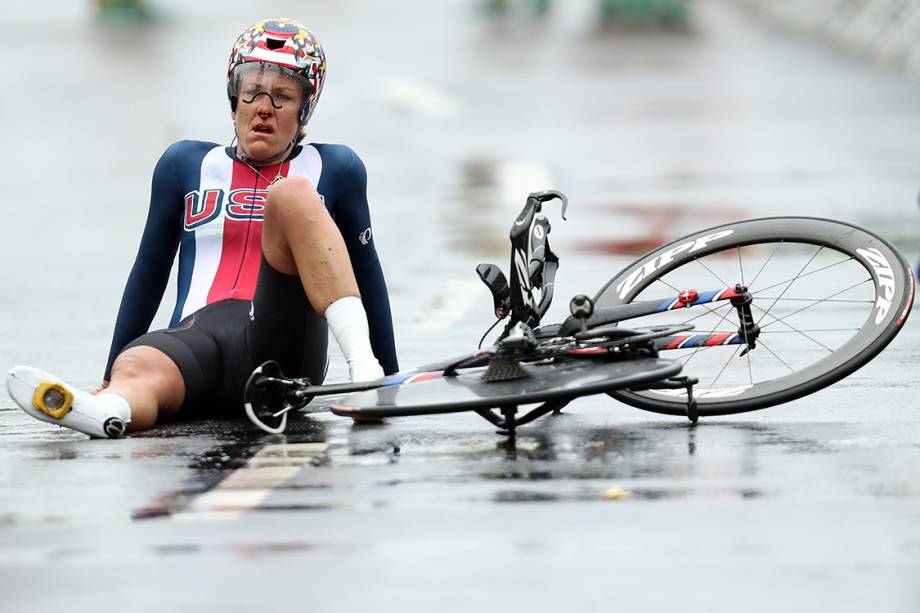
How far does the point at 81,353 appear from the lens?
9.39m

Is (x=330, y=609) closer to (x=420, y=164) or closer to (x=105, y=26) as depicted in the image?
(x=420, y=164)

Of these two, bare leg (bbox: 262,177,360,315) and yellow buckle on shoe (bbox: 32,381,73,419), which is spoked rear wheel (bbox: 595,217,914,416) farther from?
yellow buckle on shoe (bbox: 32,381,73,419)

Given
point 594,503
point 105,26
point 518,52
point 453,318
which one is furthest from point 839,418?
point 105,26

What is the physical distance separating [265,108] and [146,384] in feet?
3.59

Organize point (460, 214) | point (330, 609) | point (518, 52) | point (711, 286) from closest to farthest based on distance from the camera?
point (330, 609), point (711, 286), point (460, 214), point (518, 52)

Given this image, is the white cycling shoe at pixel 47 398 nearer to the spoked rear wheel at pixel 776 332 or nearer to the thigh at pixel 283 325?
the thigh at pixel 283 325

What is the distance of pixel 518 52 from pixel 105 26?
9.29 meters

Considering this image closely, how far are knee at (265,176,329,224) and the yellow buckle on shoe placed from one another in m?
0.83

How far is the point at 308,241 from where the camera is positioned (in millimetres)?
6629

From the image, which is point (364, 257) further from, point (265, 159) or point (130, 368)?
point (130, 368)

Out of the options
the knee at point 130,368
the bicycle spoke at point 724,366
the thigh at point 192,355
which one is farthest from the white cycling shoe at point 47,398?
the bicycle spoke at point 724,366

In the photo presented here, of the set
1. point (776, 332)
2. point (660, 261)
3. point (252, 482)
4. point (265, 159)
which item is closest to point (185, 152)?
point (265, 159)

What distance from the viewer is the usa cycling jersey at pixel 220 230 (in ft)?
24.3

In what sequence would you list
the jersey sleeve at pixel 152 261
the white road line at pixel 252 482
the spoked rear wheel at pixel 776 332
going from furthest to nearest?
the jersey sleeve at pixel 152 261
the spoked rear wheel at pixel 776 332
the white road line at pixel 252 482
